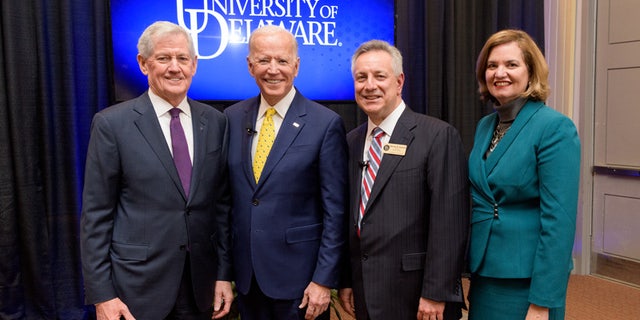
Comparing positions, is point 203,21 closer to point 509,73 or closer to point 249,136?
point 249,136

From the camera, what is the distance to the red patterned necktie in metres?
1.87

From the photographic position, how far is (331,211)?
188 centimetres

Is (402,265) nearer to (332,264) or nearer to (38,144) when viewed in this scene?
(332,264)

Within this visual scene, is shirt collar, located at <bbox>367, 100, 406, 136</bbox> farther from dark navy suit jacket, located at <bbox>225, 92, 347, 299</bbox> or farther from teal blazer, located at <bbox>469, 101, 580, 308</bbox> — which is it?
teal blazer, located at <bbox>469, 101, 580, 308</bbox>

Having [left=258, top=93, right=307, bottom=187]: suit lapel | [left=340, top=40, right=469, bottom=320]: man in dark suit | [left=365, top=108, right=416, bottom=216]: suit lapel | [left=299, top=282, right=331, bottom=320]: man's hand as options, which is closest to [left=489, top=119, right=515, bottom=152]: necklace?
[left=340, top=40, right=469, bottom=320]: man in dark suit

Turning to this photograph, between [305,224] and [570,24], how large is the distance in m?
3.86

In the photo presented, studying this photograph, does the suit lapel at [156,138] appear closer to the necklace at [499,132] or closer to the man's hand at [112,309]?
the man's hand at [112,309]

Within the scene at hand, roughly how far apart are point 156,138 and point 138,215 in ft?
0.90

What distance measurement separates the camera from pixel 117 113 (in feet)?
5.79

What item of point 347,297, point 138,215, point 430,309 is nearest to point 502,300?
point 430,309

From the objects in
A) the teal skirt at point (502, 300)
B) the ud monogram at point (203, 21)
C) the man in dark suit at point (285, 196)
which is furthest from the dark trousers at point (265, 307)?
the ud monogram at point (203, 21)

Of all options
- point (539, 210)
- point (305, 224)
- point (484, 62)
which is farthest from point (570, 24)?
point (305, 224)

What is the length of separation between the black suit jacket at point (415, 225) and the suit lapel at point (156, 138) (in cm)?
70

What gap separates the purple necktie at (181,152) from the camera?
1797 millimetres
